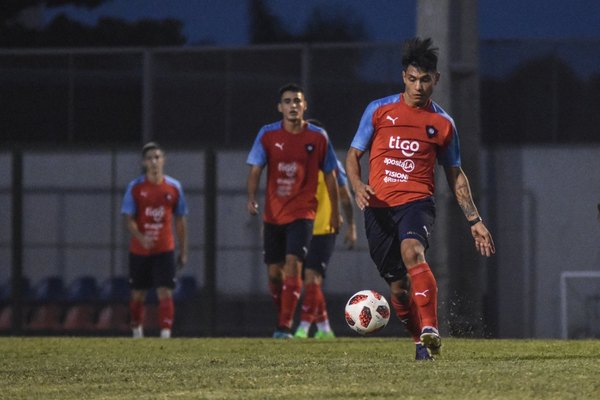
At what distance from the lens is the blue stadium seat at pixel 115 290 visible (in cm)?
2059

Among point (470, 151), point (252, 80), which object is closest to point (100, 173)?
point (252, 80)

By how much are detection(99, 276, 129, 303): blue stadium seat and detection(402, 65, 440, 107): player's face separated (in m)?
11.4

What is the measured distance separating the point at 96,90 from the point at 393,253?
12.7m

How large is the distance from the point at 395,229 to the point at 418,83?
0.90 m

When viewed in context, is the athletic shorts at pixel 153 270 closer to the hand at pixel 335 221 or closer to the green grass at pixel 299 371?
the hand at pixel 335 221

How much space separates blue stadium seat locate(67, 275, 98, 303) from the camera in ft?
68.1

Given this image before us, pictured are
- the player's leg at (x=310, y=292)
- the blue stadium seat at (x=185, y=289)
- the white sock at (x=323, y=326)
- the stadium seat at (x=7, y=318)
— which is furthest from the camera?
the blue stadium seat at (x=185, y=289)

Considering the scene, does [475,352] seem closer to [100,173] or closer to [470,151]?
[470,151]

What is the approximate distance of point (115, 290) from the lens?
2080cm

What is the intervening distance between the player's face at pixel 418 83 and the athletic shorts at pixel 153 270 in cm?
662

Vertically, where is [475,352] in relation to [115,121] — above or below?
below

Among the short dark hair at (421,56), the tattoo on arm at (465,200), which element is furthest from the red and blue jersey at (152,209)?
the short dark hair at (421,56)

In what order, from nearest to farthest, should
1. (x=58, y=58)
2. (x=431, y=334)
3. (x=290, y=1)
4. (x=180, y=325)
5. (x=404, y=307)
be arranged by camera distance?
(x=431, y=334) < (x=404, y=307) < (x=180, y=325) < (x=58, y=58) < (x=290, y=1)

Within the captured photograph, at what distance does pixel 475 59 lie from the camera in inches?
613
